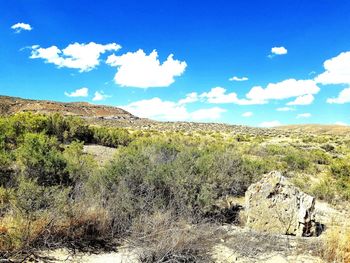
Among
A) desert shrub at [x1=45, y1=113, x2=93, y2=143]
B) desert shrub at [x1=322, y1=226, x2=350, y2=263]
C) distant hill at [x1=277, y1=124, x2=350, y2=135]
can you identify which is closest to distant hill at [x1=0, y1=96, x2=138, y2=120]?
distant hill at [x1=277, y1=124, x2=350, y2=135]

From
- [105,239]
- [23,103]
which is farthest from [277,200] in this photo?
[23,103]

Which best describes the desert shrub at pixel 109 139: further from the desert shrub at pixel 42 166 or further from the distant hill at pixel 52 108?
the distant hill at pixel 52 108

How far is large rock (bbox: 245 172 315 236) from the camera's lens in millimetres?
9383

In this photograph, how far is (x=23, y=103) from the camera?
87438 mm

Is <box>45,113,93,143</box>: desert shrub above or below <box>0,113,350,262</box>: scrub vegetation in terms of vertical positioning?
above

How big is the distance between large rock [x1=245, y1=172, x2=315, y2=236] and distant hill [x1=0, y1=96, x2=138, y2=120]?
69231mm

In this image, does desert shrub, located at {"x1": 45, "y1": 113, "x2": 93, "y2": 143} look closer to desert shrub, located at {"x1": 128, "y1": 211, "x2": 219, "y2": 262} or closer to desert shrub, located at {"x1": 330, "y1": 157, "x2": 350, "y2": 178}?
desert shrub, located at {"x1": 330, "y1": 157, "x2": 350, "y2": 178}

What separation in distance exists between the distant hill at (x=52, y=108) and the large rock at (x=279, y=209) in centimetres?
6923

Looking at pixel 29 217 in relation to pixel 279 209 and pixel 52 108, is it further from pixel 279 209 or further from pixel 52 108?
pixel 52 108

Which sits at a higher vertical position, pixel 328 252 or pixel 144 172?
pixel 144 172

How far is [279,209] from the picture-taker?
31.6ft

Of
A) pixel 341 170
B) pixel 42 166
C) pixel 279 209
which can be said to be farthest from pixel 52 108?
pixel 279 209

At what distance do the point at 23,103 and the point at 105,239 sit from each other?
86.3m

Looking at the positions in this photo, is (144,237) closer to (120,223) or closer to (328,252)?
(120,223)
